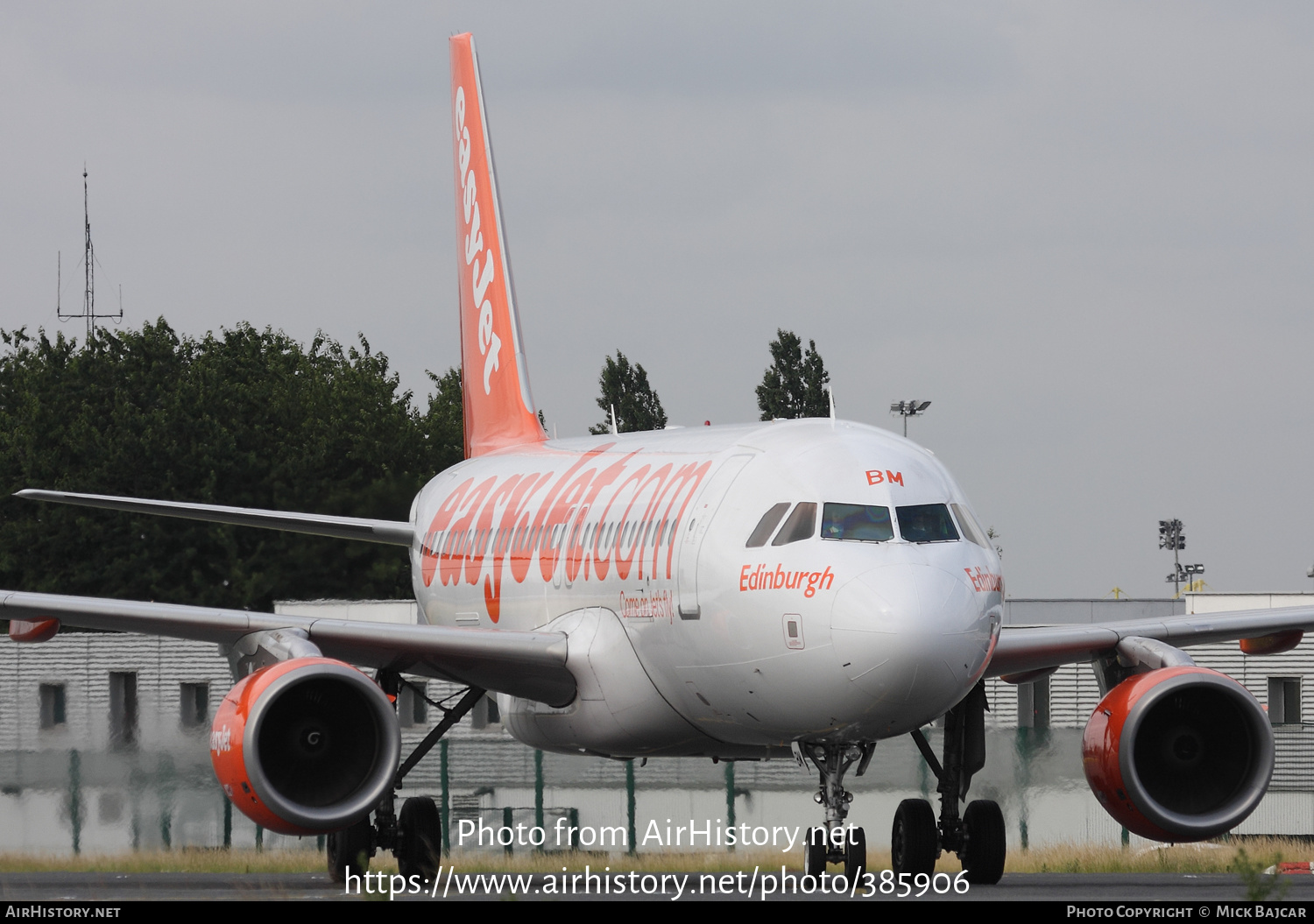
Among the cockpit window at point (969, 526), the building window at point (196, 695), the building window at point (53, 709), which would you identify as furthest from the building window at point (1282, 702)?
the cockpit window at point (969, 526)

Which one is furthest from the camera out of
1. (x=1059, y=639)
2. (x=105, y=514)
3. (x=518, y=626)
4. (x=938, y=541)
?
(x=105, y=514)

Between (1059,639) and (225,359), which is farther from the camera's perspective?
(225,359)

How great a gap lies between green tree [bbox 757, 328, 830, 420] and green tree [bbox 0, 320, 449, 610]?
1071 cm

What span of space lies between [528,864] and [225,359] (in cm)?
4967

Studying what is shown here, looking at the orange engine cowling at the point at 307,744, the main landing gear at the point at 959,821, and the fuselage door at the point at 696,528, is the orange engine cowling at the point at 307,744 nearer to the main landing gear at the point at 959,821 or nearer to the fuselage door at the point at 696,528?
the fuselage door at the point at 696,528

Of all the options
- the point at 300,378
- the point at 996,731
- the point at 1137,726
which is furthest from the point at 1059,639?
the point at 300,378

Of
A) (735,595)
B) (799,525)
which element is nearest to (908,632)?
(799,525)

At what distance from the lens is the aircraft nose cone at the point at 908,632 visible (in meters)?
16.3

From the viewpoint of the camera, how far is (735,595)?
703 inches

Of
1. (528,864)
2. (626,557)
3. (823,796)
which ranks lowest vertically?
(528,864)

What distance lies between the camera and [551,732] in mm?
21844

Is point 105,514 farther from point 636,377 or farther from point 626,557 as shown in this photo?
point 626,557

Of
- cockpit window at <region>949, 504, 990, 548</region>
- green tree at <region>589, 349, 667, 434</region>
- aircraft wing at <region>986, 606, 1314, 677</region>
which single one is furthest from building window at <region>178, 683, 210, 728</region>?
green tree at <region>589, 349, 667, 434</region>

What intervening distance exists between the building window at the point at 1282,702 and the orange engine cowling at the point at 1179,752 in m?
20.4
